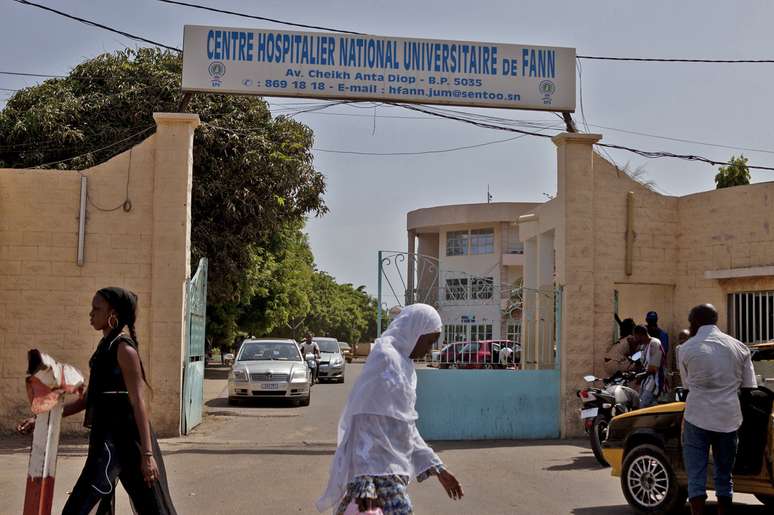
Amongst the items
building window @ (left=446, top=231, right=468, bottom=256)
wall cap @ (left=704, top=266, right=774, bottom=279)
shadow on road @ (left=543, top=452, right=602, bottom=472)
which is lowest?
shadow on road @ (left=543, top=452, right=602, bottom=472)

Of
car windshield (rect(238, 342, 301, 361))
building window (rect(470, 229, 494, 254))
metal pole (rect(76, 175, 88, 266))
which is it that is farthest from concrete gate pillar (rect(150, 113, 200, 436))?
building window (rect(470, 229, 494, 254))

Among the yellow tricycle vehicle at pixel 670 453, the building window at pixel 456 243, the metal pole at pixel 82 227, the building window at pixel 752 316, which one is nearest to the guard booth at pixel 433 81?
the metal pole at pixel 82 227

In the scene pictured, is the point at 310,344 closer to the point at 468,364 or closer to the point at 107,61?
the point at 107,61

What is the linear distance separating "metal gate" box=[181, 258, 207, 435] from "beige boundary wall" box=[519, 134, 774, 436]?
5528 mm

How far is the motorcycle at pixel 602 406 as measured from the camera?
35.9 feet

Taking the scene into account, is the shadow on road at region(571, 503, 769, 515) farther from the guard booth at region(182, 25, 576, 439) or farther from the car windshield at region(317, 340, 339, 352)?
the car windshield at region(317, 340, 339, 352)

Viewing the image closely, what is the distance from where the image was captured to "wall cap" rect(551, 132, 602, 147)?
13.5 metres

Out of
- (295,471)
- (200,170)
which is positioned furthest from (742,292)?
(200,170)

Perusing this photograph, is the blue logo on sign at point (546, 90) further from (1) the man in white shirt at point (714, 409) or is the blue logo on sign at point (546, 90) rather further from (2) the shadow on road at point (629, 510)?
(1) the man in white shirt at point (714, 409)

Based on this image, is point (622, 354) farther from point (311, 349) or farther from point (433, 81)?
point (311, 349)

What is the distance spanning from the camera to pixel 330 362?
29328 mm

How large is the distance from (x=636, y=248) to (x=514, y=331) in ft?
7.59

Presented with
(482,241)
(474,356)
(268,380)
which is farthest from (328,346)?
(482,241)

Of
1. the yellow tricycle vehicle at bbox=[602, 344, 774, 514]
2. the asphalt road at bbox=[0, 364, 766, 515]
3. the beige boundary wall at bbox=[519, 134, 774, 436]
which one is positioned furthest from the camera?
the beige boundary wall at bbox=[519, 134, 774, 436]
